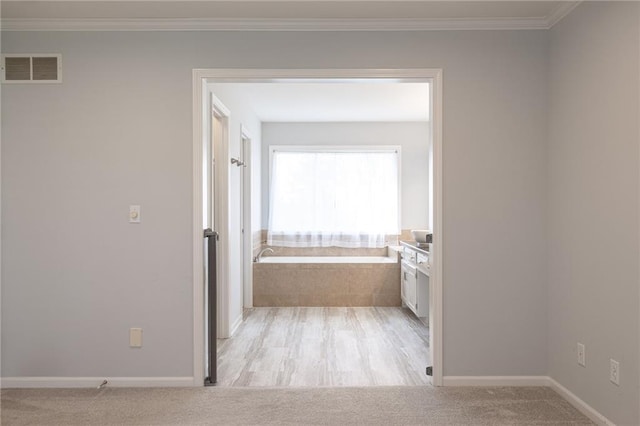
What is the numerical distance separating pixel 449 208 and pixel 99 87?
235cm

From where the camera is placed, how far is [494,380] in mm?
3254

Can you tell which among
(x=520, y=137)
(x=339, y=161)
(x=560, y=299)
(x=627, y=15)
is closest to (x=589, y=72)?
(x=627, y=15)

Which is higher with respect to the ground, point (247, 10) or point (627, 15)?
point (247, 10)

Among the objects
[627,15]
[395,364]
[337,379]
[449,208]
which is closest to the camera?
[627,15]

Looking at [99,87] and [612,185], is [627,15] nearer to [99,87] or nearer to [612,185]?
[612,185]

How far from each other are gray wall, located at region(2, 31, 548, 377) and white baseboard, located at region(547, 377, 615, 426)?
16 cm

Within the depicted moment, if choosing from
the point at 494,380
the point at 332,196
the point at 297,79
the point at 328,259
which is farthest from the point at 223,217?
the point at 494,380

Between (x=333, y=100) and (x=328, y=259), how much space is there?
2023 millimetres

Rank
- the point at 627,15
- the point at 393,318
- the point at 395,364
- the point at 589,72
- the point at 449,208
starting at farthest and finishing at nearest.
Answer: the point at 393,318 → the point at 395,364 → the point at 449,208 → the point at 589,72 → the point at 627,15

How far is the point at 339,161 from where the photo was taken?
6840 mm

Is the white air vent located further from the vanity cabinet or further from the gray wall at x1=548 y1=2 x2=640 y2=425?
the vanity cabinet

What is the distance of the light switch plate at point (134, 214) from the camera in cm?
325

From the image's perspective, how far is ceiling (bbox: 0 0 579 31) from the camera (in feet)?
9.65

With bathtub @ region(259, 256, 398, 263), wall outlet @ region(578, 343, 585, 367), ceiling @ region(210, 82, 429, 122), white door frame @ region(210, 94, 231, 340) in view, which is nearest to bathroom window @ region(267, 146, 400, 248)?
bathtub @ region(259, 256, 398, 263)
